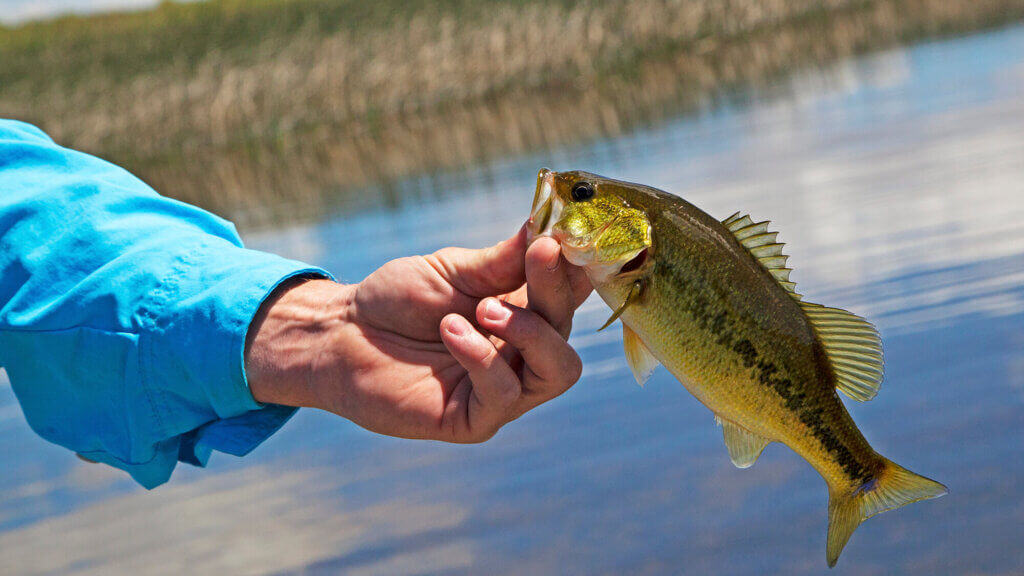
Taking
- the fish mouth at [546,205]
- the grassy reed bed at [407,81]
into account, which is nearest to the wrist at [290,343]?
the fish mouth at [546,205]

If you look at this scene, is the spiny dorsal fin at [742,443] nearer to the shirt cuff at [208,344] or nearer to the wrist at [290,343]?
the wrist at [290,343]

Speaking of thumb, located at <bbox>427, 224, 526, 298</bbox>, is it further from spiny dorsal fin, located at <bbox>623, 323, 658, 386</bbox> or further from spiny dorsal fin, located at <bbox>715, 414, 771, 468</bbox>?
spiny dorsal fin, located at <bbox>715, 414, 771, 468</bbox>

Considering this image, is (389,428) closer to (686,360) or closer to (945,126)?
(686,360)

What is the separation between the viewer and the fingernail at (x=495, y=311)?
8.79 feet

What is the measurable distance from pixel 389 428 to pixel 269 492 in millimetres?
2470

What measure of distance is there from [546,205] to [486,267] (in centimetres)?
36

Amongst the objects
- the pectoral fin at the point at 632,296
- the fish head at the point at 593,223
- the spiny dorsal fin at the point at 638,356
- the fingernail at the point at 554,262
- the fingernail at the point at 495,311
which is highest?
the fish head at the point at 593,223

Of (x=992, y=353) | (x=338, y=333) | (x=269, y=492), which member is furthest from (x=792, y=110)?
(x=338, y=333)

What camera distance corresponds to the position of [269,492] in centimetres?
520

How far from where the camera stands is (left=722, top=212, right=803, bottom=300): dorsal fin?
2457mm

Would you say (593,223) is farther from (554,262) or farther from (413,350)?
(413,350)

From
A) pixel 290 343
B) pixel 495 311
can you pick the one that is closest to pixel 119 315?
pixel 290 343

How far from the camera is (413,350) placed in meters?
3.03

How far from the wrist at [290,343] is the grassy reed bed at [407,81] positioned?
32.7ft
